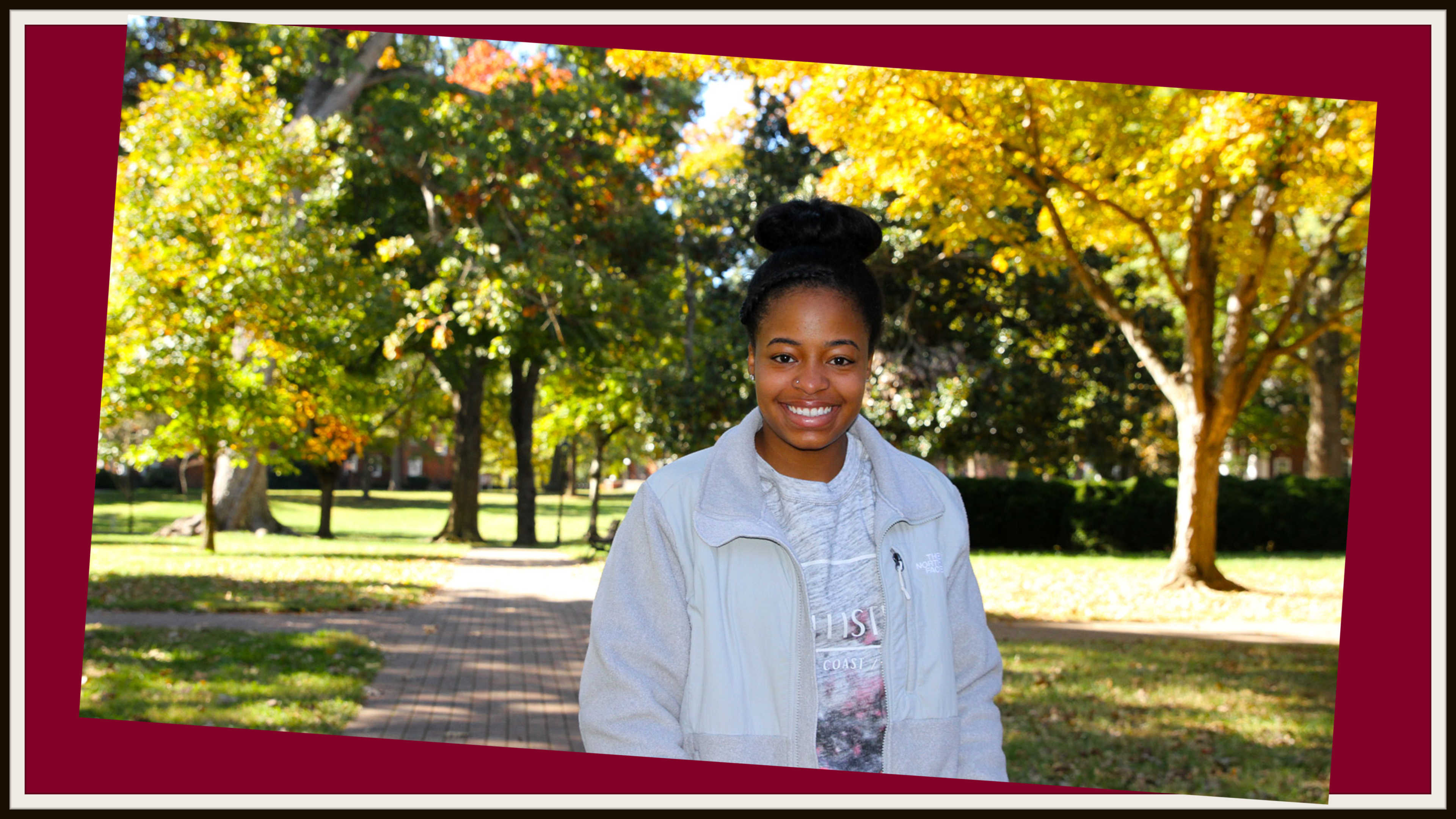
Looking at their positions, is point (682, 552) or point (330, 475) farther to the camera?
point (330, 475)

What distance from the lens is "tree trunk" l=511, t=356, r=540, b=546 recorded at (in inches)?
891

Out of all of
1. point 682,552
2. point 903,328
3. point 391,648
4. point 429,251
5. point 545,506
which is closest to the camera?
point 682,552

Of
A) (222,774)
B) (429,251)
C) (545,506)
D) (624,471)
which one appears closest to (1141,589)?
(429,251)

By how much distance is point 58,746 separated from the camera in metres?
3.67

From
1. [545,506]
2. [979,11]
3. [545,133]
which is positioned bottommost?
[545,506]

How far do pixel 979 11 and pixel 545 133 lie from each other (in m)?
11.0

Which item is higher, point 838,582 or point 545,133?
point 545,133

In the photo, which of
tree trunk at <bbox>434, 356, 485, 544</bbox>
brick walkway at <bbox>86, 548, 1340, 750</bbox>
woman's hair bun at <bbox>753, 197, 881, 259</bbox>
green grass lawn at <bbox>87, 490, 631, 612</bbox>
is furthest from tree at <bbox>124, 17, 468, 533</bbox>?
woman's hair bun at <bbox>753, 197, 881, 259</bbox>

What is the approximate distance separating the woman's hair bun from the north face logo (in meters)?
0.69

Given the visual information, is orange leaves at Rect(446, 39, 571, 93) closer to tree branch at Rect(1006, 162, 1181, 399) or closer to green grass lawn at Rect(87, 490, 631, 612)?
green grass lawn at Rect(87, 490, 631, 612)

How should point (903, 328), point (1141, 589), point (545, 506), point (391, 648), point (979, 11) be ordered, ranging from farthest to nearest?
point (545, 506)
point (903, 328)
point (1141, 589)
point (391, 648)
point (979, 11)

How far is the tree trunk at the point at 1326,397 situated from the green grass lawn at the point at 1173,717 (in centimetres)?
1786

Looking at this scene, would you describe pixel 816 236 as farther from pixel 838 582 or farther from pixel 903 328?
pixel 903 328

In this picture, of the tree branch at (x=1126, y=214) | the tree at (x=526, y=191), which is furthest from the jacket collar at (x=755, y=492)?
the tree at (x=526, y=191)
